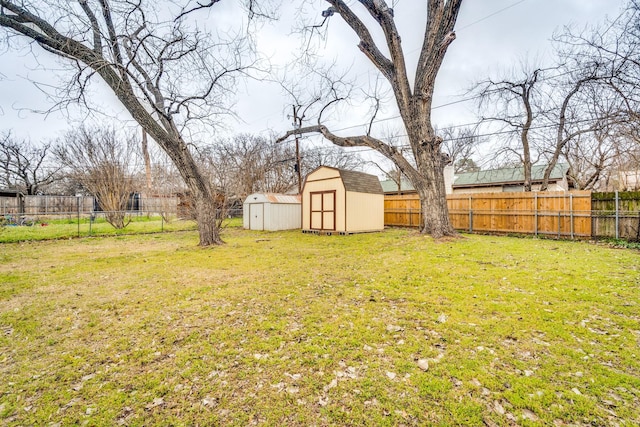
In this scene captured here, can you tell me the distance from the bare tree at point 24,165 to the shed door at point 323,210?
62.3 ft

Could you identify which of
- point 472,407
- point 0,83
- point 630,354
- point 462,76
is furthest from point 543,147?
point 0,83

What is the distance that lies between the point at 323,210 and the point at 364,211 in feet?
5.86

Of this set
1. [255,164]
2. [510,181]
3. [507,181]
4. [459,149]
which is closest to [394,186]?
[459,149]

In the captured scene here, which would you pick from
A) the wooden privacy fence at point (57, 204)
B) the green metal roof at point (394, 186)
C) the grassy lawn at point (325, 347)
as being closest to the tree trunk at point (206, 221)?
the grassy lawn at point (325, 347)

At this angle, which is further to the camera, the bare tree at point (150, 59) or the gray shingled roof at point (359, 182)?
the gray shingled roof at point (359, 182)

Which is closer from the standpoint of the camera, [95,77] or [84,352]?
[84,352]

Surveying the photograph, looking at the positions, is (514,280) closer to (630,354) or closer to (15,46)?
(630,354)

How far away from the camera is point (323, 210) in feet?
39.5

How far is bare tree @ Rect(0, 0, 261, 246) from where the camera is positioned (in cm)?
553

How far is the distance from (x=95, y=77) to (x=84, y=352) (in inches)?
267

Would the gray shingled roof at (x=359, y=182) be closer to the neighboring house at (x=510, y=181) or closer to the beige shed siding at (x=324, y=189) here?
the beige shed siding at (x=324, y=189)

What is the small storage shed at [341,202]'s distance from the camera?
11297 mm

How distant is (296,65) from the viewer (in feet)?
29.6

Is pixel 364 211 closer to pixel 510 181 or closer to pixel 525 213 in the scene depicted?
pixel 525 213
